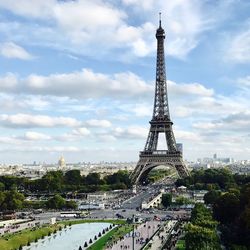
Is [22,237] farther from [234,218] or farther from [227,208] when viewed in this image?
[227,208]

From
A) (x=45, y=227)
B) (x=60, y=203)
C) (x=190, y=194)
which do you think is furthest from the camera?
(x=190, y=194)

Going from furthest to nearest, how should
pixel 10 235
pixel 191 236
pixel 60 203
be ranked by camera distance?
pixel 60 203
pixel 10 235
pixel 191 236

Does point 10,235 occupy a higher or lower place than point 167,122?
lower

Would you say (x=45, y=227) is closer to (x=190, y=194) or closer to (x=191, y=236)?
(x=191, y=236)

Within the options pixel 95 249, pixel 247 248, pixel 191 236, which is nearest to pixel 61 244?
pixel 95 249

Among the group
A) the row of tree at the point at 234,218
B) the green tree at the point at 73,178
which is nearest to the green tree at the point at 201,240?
the row of tree at the point at 234,218

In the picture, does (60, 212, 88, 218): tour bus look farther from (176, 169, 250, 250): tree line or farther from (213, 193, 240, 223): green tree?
(213, 193, 240, 223): green tree

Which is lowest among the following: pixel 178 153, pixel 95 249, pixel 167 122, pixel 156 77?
pixel 95 249

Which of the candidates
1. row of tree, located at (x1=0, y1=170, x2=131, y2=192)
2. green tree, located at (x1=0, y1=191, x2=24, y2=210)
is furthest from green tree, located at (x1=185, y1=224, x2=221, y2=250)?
row of tree, located at (x1=0, y1=170, x2=131, y2=192)
